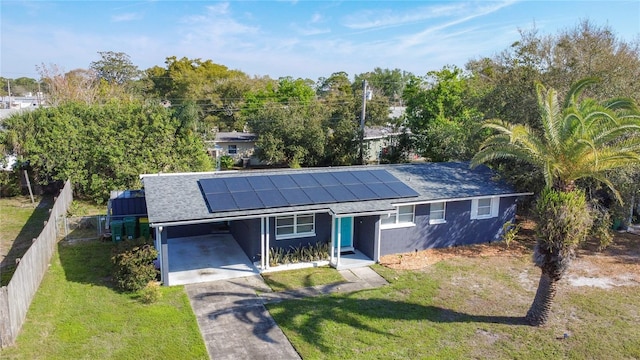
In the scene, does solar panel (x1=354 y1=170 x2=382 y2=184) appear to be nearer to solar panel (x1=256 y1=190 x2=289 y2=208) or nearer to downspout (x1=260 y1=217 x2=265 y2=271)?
solar panel (x1=256 y1=190 x2=289 y2=208)

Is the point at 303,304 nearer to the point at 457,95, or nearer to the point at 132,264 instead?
the point at 132,264

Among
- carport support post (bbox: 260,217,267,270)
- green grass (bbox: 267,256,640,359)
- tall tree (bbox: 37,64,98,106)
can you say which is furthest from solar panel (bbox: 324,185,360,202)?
tall tree (bbox: 37,64,98,106)


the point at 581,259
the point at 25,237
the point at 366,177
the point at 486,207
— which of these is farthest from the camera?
the point at 25,237

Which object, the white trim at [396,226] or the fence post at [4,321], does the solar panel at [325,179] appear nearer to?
the white trim at [396,226]

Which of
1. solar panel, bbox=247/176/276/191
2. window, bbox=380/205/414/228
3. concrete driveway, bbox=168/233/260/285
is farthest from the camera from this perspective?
window, bbox=380/205/414/228

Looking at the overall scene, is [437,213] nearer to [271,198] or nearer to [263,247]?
[271,198]

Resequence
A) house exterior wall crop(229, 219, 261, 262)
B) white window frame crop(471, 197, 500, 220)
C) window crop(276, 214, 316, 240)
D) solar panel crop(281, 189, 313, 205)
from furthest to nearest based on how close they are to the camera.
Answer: white window frame crop(471, 197, 500, 220)
window crop(276, 214, 316, 240)
house exterior wall crop(229, 219, 261, 262)
solar panel crop(281, 189, 313, 205)

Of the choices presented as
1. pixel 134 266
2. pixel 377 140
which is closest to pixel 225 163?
pixel 377 140
